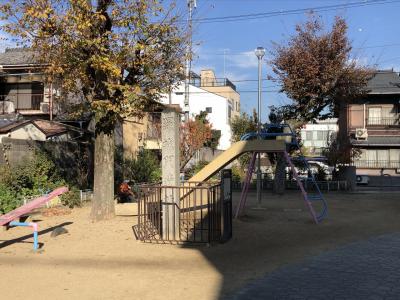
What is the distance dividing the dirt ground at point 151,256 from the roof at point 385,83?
19326 millimetres

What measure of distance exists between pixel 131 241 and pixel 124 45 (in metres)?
4.66

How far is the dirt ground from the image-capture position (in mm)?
6098

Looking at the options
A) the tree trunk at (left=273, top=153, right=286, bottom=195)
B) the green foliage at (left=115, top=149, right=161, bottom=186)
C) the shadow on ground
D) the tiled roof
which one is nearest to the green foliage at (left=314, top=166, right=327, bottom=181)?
the tree trunk at (left=273, top=153, right=286, bottom=195)

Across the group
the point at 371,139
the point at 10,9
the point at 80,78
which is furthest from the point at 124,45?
the point at 371,139

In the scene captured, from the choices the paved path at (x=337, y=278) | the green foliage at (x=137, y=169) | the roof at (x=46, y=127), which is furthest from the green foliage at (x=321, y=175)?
the paved path at (x=337, y=278)

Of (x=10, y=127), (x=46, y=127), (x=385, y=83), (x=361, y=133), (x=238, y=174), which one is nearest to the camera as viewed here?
(x=10, y=127)

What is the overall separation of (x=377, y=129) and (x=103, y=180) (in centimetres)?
2426

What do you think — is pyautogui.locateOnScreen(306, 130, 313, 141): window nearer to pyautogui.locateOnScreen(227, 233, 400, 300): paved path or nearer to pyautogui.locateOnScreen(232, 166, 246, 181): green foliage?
pyautogui.locateOnScreen(232, 166, 246, 181): green foliage

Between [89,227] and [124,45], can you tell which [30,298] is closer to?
[89,227]

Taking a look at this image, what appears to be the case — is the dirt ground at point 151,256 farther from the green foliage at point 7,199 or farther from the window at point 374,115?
the window at point 374,115

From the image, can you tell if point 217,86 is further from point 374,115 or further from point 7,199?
point 7,199

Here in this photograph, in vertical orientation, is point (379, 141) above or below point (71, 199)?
above

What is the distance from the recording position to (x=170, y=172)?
9.48m

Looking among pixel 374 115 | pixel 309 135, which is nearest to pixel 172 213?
pixel 374 115
